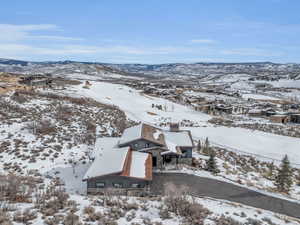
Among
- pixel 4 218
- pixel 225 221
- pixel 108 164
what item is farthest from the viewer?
pixel 108 164

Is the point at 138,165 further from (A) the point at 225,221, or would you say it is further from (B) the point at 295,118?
(B) the point at 295,118

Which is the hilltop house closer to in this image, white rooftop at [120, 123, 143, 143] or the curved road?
white rooftop at [120, 123, 143, 143]

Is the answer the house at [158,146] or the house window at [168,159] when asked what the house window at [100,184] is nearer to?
the house at [158,146]

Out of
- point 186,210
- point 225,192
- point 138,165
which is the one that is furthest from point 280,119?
point 186,210

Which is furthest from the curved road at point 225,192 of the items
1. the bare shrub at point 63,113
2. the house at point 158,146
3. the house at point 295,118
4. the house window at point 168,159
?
the house at point 295,118

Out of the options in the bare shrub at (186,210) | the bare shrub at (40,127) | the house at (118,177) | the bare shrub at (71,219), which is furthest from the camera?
the bare shrub at (40,127)

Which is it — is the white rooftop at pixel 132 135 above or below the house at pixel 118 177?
above

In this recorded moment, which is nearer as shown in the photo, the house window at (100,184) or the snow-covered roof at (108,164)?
the house window at (100,184)

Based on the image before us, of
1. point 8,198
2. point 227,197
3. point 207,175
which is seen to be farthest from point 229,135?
point 8,198

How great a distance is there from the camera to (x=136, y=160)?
56.7 feet

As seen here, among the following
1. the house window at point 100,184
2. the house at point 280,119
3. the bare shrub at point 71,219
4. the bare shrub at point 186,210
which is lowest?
the house at point 280,119

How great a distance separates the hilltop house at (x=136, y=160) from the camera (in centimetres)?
1464

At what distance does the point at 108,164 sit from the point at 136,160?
2.27 metres

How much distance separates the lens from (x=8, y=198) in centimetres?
980
